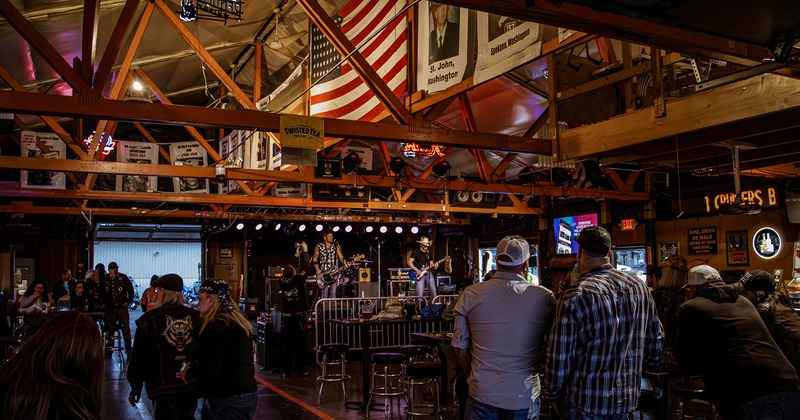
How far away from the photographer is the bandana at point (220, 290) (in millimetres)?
3863

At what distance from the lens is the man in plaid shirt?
107 inches

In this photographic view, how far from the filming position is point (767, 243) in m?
11.8

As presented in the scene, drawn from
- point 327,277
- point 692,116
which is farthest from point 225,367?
point 327,277

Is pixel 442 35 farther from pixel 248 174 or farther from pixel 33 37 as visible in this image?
pixel 248 174

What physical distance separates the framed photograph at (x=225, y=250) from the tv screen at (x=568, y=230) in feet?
41.2

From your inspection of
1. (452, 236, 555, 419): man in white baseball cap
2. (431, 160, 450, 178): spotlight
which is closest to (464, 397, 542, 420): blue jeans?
(452, 236, 555, 419): man in white baseball cap

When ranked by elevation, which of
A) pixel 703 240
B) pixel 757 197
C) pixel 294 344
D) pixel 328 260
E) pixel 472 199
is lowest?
pixel 294 344

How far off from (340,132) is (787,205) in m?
8.24

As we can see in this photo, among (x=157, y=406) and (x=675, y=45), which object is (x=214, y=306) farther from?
(x=675, y=45)

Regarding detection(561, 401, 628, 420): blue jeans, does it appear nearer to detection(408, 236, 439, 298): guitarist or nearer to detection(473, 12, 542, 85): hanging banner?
detection(473, 12, 542, 85): hanging banner

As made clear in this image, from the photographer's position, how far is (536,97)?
10570 millimetres

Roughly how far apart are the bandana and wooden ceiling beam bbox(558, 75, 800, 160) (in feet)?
11.4

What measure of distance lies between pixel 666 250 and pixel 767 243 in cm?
247

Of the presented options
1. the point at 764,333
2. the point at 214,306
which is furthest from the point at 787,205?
the point at 214,306
